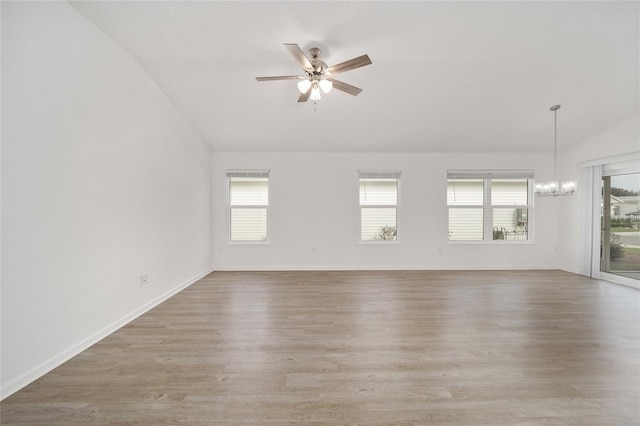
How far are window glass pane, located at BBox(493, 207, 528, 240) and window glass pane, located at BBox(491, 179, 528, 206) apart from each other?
0.46ft

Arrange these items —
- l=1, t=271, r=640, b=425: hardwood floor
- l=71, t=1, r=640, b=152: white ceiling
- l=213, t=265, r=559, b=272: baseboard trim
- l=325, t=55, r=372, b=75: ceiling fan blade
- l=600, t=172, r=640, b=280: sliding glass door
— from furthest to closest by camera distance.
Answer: l=213, t=265, r=559, b=272: baseboard trim
l=600, t=172, r=640, b=280: sliding glass door
l=71, t=1, r=640, b=152: white ceiling
l=325, t=55, r=372, b=75: ceiling fan blade
l=1, t=271, r=640, b=425: hardwood floor

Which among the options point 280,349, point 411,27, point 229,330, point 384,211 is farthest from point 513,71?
point 229,330

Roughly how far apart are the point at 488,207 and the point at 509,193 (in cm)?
55

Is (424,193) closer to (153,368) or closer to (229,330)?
(229,330)

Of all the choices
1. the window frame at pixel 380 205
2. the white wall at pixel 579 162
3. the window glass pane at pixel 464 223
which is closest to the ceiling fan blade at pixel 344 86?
the window frame at pixel 380 205

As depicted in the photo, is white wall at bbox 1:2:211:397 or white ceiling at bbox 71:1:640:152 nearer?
white wall at bbox 1:2:211:397

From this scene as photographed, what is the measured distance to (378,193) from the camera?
17.8ft

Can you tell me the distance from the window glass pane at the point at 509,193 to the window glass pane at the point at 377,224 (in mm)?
2128

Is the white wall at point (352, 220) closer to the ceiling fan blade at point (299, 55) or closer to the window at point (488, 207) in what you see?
the window at point (488, 207)

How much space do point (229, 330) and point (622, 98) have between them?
19.4 feet

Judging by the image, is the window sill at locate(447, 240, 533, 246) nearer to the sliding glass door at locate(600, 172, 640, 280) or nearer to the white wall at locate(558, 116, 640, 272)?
the white wall at locate(558, 116, 640, 272)

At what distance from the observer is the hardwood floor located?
1.55 metres

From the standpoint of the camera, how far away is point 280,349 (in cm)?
225

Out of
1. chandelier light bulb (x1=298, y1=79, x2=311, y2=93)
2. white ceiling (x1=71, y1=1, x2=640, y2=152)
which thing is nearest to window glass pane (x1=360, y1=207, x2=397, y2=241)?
white ceiling (x1=71, y1=1, x2=640, y2=152)
